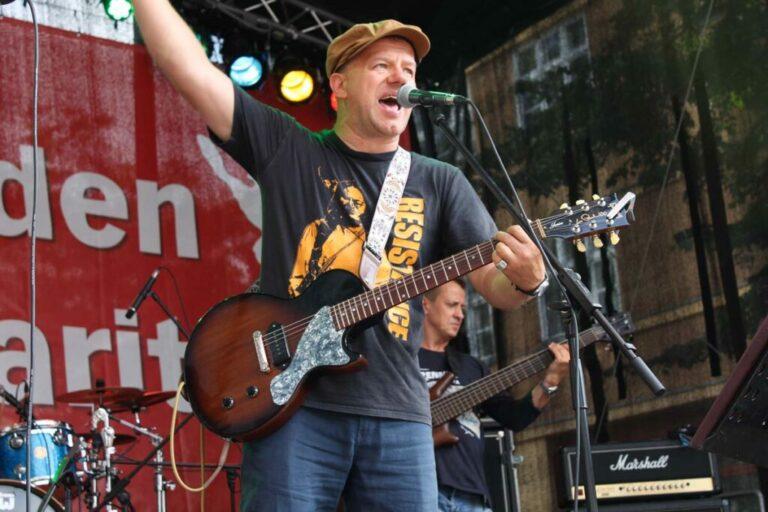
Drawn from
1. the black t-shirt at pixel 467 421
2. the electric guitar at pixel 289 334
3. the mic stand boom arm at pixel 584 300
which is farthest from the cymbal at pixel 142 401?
the mic stand boom arm at pixel 584 300

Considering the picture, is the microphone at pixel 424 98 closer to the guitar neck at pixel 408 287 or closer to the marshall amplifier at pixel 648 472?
the guitar neck at pixel 408 287

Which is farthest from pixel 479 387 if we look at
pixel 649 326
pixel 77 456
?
pixel 77 456

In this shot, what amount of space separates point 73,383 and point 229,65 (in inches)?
97.1

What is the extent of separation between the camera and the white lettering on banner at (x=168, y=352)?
6.91 meters

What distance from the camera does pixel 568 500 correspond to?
525cm

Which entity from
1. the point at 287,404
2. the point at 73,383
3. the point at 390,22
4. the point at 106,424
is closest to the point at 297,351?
the point at 287,404

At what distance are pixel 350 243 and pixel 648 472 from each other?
2766 millimetres

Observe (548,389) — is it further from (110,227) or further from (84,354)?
(110,227)

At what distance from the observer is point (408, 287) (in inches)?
122

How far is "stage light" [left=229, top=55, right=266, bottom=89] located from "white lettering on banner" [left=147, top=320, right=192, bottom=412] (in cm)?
181

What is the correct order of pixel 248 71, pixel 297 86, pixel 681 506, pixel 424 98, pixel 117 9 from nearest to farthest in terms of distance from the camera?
pixel 424 98 < pixel 681 506 < pixel 117 9 < pixel 248 71 < pixel 297 86

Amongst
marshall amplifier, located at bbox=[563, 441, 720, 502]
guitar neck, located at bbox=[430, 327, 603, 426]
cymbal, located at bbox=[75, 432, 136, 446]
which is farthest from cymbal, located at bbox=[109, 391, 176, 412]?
marshall amplifier, located at bbox=[563, 441, 720, 502]

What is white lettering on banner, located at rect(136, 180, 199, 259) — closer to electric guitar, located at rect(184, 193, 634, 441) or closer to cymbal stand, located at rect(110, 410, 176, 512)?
cymbal stand, located at rect(110, 410, 176, 512)

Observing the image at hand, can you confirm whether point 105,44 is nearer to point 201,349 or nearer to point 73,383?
point 73,383
